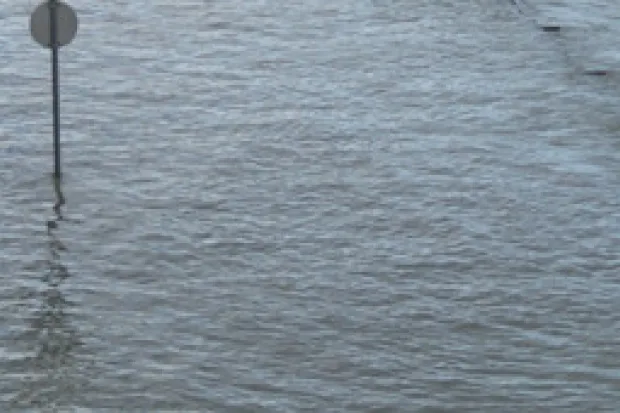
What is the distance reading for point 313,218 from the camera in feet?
53.1

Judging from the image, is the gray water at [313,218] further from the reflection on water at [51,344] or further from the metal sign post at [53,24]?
the metal sign post at [53,24]

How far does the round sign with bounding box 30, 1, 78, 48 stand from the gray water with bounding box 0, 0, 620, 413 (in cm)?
163

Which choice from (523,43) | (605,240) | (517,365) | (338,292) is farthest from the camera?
(523,43)

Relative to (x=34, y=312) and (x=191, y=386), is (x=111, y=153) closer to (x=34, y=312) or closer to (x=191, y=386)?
(x=34, y=312)

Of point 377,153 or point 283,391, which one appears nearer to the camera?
point 283,391

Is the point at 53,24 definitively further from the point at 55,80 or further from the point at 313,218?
the point at 313,218

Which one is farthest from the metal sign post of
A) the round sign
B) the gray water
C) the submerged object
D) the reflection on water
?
the submerged object

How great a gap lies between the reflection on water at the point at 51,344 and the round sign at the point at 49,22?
7.79 feet

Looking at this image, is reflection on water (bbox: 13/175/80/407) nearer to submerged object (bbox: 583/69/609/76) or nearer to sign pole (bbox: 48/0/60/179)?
sign pole (bbox: 48/0/60/179)

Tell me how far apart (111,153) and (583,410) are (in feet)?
24.7

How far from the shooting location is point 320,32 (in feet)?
78.5

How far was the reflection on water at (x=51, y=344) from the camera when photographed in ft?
40.3

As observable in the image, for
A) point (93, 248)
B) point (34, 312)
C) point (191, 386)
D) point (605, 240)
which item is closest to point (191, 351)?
point (191, 386)

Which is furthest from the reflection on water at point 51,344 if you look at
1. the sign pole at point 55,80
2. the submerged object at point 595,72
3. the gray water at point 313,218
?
the submerged object at point 595,72
